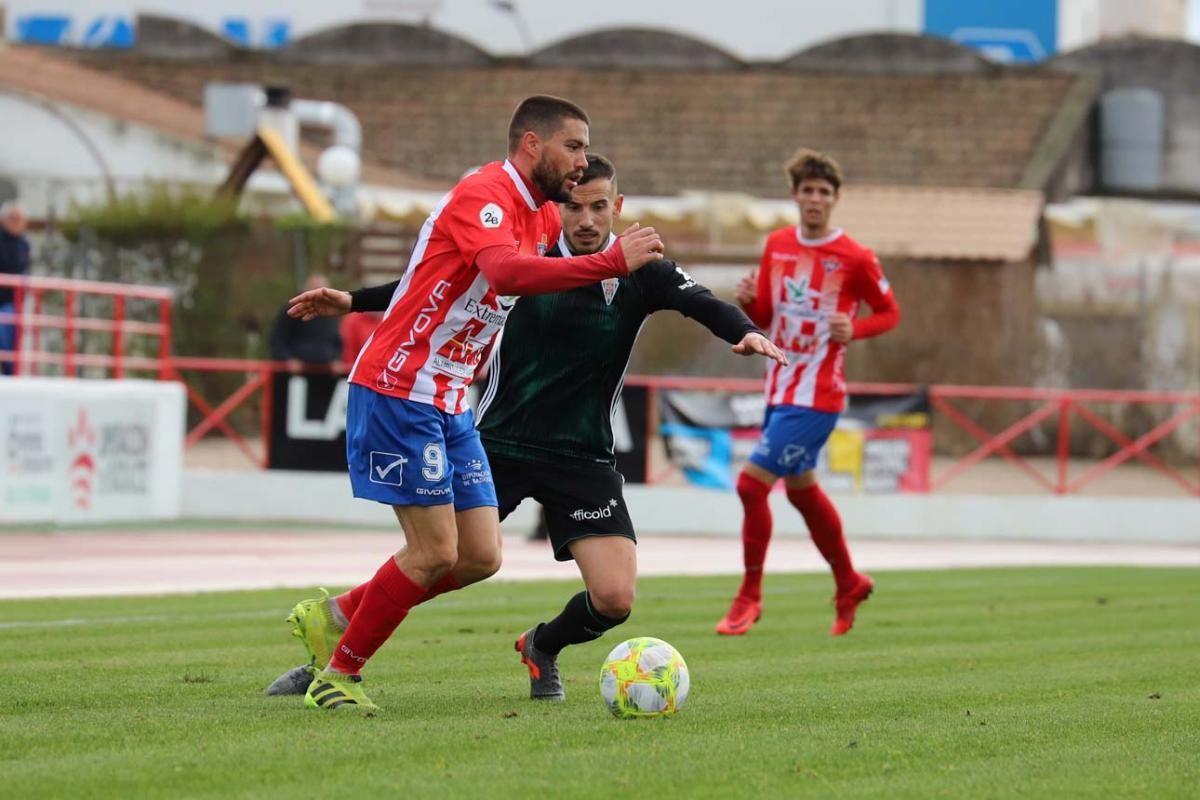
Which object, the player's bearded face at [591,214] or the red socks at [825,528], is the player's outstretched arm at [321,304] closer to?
the player's bearded face at [591,214]

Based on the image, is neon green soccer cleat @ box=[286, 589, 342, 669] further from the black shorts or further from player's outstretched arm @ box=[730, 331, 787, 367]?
player's outstretched arm @ box=[730, 331, 787, 367]

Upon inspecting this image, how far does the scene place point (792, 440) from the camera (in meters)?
11.5

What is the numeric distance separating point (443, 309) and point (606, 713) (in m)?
1.55

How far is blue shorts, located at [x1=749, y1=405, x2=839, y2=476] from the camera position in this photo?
11461mm

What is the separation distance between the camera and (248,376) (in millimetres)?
23797

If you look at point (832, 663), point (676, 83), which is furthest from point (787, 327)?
point (676, 83)

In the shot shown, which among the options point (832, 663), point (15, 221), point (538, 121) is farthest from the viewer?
point (15, 221)

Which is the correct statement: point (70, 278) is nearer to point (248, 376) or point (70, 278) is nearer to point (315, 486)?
point (248, 376)

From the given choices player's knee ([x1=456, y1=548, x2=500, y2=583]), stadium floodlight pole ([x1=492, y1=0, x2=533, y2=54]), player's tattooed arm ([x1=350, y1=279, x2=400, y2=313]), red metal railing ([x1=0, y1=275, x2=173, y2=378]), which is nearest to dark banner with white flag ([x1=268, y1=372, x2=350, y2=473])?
red metal railing ([x1=0, y1=275, x2=173, y2=378])

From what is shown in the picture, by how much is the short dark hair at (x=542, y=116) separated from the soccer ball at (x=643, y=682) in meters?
1.80

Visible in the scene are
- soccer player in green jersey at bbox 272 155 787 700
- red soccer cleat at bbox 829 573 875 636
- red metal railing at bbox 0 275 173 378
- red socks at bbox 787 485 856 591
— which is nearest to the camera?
soccer player in green jersey at bbox 272 155 787 700

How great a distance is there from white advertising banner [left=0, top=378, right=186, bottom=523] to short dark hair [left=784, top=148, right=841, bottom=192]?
34.1ft

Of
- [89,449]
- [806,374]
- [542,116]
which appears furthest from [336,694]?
[89,449]

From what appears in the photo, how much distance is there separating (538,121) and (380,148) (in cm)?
3548
